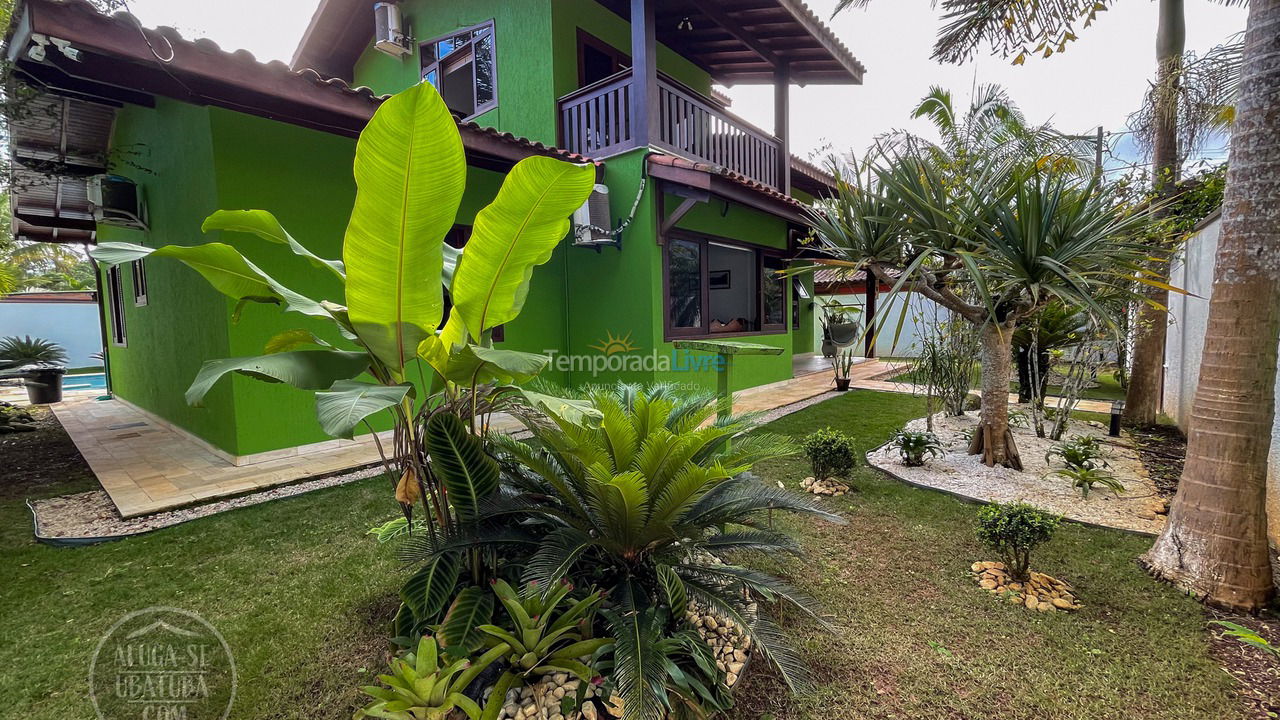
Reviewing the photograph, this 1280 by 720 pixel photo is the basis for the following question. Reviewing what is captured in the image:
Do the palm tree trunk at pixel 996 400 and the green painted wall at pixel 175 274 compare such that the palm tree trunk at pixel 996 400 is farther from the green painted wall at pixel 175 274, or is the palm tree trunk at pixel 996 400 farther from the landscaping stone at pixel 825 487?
the green painted wall at pixel 175 274

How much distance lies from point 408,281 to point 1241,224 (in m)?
3.84

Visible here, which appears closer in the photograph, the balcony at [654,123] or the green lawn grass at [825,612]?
the green lawn grass at [825,612]

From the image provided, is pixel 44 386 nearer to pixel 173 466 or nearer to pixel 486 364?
pixel 173 466

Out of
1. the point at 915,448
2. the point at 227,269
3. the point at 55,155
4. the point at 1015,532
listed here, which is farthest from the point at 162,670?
the point at 55,155

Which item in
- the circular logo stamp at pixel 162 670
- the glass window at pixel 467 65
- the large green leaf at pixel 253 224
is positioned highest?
the glass window at pixel 467 65

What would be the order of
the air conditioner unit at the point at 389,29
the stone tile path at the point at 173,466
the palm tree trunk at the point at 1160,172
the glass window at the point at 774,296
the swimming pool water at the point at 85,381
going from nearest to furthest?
1. the stone tile path at the point at 173,466
2. the palm tree trunk at the point at 1160,172
3. the air conditioner unit at the point at 389,29
4. the glass window at the point at 774,296
5. the swimming pool water at the point at 85,381

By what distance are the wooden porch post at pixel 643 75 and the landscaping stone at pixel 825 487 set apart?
15.2ft

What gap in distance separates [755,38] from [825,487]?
25.0ft

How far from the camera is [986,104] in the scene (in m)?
12.3

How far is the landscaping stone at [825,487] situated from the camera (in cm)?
419

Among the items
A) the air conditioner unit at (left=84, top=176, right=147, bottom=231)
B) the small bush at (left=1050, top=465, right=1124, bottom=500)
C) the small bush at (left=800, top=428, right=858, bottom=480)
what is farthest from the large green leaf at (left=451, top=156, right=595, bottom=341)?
the air conditioner unit at (left=84, top=176, right=147, bottom=231)

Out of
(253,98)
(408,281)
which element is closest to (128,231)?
(253,98)

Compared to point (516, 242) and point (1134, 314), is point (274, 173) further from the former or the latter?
point (1134, 314)

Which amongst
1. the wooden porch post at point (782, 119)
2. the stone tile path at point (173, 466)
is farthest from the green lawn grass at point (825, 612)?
the wooden porch post at point (782, 119)
